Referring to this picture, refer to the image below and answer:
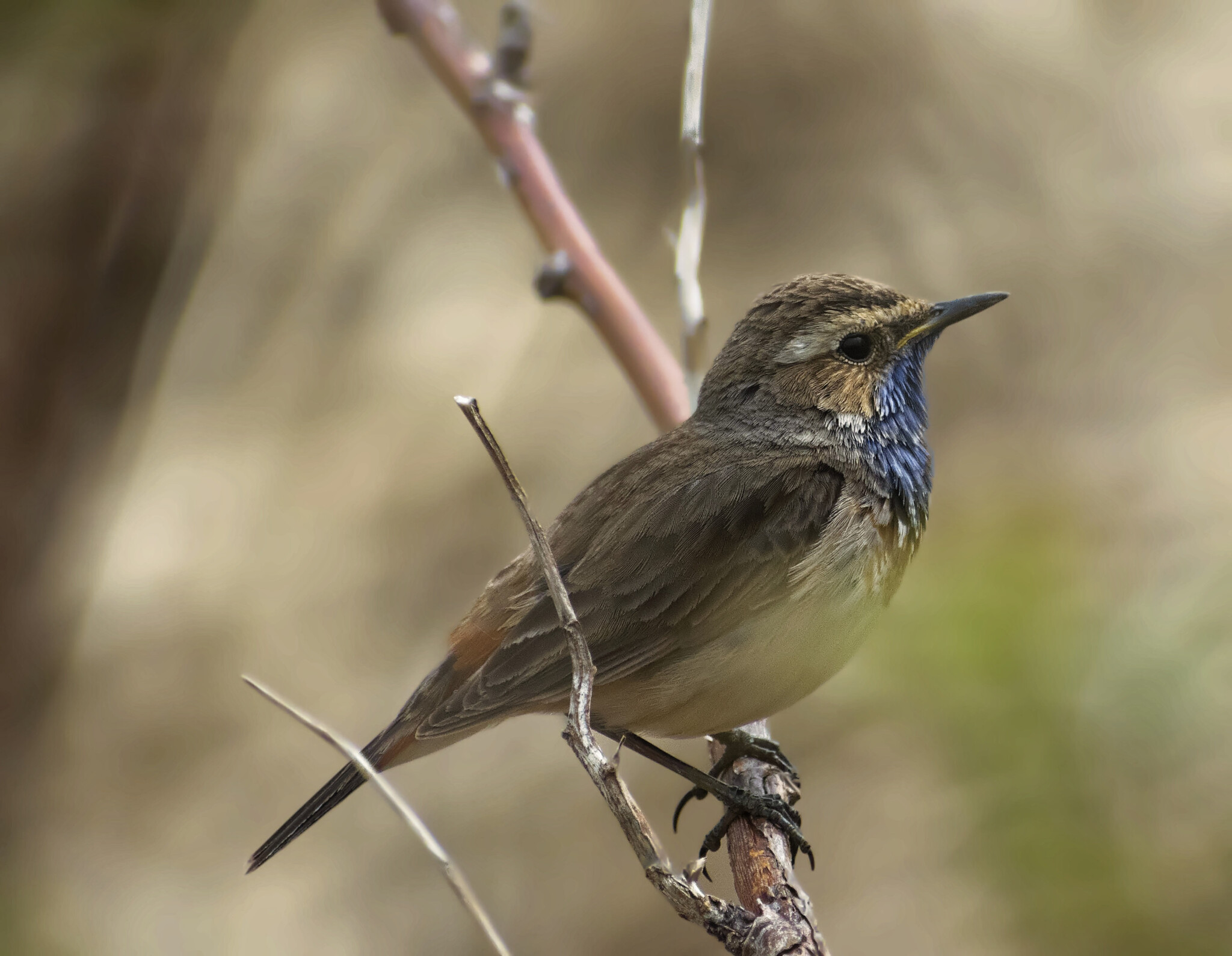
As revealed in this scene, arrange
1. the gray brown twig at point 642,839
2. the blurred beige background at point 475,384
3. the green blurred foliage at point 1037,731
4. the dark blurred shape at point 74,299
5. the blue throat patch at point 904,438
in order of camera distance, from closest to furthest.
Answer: the gray brown twig at point 642,839 → the green blurred foliage at point 1037,731 → the blue throat patch at point 904,438 → the blurred beige background at point 475,384 → the dark blurred shape at point 74,299

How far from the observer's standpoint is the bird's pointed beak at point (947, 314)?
3.32 m

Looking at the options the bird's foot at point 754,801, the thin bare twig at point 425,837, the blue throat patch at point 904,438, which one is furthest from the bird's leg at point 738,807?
the thin bare twig at point 425,837

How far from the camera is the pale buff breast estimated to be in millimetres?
2988

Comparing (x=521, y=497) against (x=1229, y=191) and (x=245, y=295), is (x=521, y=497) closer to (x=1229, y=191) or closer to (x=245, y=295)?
(x=245, y=295)

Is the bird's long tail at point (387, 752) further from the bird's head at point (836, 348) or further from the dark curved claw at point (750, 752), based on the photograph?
the bird's head at point (836, 348)

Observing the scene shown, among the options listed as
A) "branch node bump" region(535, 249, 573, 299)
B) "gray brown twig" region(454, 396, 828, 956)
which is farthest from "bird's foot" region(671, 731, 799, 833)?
"branch node bump" region(535, 249, 573, 299)

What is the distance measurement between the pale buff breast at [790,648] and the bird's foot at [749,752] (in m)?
0.30

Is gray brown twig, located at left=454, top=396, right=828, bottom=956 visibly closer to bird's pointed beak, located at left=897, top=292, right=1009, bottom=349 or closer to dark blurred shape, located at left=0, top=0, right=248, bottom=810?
bird's pointed beak, located at left=897, top=292, right=1009, bottom=349

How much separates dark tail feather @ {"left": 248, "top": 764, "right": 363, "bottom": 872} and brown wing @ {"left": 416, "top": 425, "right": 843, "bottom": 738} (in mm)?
241

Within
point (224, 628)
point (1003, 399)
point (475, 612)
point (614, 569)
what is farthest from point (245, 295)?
point (1003, 399)

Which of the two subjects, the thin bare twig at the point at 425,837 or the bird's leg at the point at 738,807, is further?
the bird's leg at the point at 738,807

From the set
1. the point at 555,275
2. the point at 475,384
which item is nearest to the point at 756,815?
the point at 555,275

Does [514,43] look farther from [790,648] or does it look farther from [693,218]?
[790,648]

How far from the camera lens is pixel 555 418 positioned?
19.2 ft
